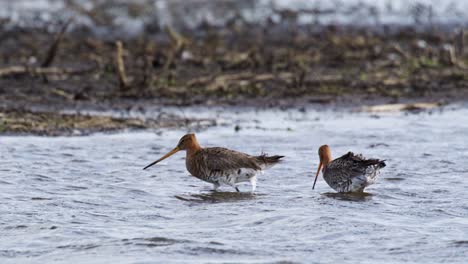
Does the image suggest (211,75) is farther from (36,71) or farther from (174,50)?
(36,71)

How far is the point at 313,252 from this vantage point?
27.6 feet

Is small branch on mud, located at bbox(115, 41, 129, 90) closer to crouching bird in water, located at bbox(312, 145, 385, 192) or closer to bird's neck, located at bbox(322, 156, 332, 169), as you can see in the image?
bird's neck, located at bbox(322, 156, 332, 169)

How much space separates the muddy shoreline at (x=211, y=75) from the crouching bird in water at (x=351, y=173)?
169 inches

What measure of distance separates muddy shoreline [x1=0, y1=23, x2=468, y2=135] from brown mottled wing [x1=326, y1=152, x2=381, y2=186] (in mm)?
4320

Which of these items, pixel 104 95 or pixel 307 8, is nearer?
pixel 104 95

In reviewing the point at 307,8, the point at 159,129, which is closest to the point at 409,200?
the point at 159,129

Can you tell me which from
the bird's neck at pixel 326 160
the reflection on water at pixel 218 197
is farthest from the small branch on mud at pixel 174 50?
the reflection on water at pixel 218 197

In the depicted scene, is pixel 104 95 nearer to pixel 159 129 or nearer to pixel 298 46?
pixel 159 129

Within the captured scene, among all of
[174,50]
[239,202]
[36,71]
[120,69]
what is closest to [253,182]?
[239,202]

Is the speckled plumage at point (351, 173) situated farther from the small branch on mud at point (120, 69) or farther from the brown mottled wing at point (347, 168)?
the small branch on mud at point (120, 69)

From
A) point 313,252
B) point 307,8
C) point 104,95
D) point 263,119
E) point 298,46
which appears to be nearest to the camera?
point 313,252

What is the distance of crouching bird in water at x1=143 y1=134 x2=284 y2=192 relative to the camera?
36.2 ft

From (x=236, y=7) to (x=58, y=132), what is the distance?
15930mm

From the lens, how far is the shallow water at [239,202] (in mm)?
8484
